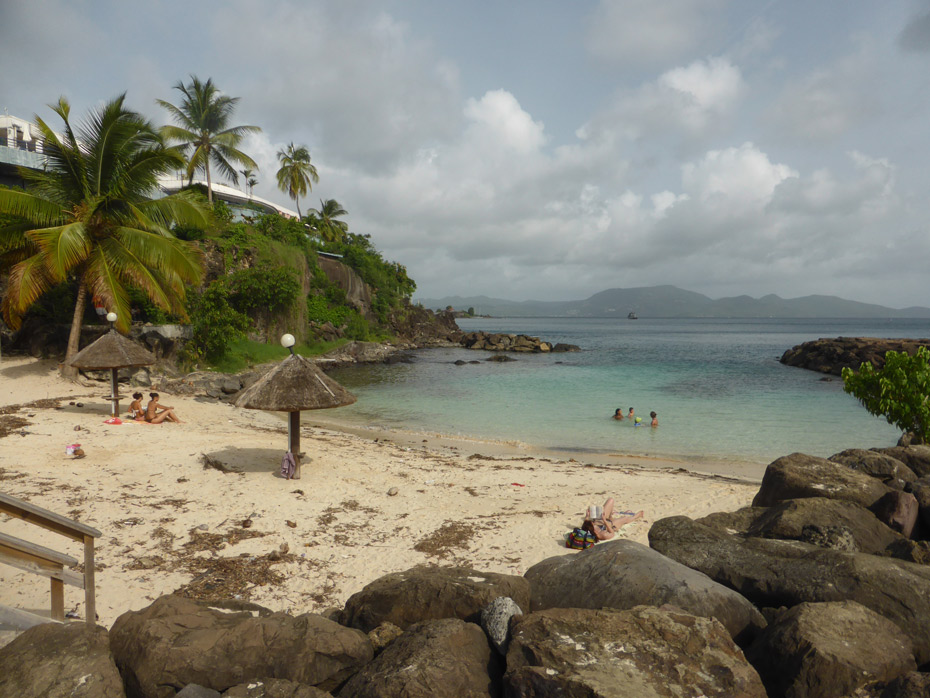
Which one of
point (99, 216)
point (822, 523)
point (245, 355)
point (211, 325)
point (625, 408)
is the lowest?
point (625, 408)

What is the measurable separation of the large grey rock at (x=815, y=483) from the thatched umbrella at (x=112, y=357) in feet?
45.0

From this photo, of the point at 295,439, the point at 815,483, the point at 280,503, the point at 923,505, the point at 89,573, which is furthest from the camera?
the point at 295,439

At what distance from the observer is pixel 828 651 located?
3162 mm

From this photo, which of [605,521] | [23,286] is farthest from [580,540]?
[23,286]

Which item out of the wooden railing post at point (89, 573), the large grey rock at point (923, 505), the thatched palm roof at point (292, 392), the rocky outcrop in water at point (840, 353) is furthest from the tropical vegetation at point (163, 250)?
the rocky outcrop in water at point (840, 353)

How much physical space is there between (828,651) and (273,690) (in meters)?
3.20

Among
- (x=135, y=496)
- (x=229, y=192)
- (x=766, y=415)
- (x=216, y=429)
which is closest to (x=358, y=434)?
(x=216, y=429)

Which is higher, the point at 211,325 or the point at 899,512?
the point at 211,325

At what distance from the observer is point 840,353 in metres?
38.0

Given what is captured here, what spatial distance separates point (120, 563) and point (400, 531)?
326cm

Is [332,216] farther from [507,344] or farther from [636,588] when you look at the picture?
[636,588]

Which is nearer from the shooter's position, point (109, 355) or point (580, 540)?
point (580, 540)

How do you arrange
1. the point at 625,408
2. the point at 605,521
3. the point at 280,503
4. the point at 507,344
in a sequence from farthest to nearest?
the point at 507,344 → the point at 625,408 → the point at 280,503 → the point at 605,521

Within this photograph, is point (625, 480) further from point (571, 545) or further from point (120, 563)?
point (120, 563)
